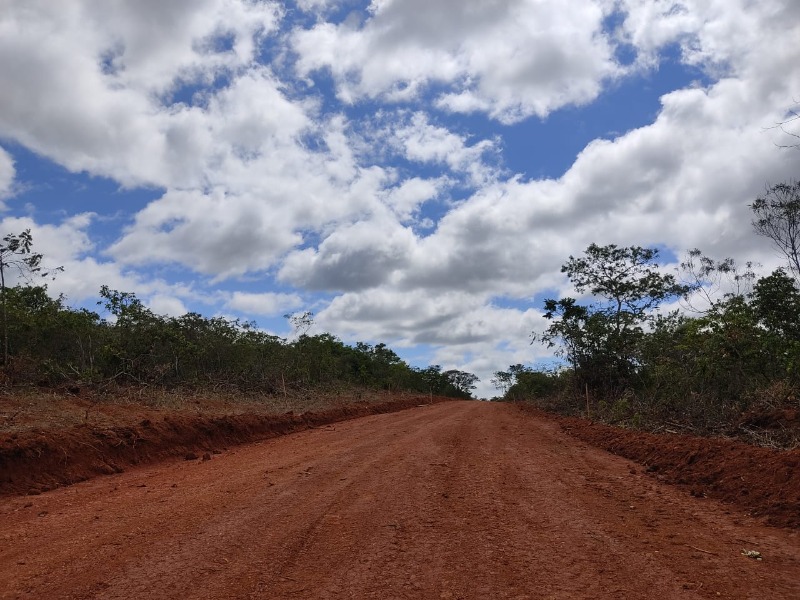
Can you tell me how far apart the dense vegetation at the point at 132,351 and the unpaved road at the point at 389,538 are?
11208 millimetres

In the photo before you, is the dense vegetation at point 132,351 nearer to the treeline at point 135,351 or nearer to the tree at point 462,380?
the treeline at point 135,351

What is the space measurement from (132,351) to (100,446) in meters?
13.2

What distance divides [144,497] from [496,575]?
4770mm

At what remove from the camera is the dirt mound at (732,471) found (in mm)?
5707

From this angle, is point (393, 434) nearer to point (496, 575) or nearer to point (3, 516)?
point (3, 516)

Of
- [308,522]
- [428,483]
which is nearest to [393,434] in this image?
[428,483]

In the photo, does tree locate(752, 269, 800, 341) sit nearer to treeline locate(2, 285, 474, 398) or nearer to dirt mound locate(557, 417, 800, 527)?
dirt mound locate(557, 417, 800, 527)

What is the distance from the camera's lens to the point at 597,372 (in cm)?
2398

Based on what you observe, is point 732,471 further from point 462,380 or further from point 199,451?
point 462,380

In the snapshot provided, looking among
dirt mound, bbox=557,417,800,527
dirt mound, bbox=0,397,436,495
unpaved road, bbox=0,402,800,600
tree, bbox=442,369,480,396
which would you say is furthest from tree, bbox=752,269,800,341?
tree, bbox=442,369,480,396

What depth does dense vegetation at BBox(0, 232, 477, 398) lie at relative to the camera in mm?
17469

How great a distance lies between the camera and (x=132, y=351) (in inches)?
841

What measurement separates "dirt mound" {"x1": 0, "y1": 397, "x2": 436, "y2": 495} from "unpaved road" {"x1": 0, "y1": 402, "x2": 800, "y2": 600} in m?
0.53

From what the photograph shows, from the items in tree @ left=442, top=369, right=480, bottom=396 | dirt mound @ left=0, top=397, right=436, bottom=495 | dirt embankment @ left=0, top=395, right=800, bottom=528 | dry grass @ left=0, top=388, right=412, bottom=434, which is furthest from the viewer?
tree @ left=442, top=369, right=480, bottom=396
